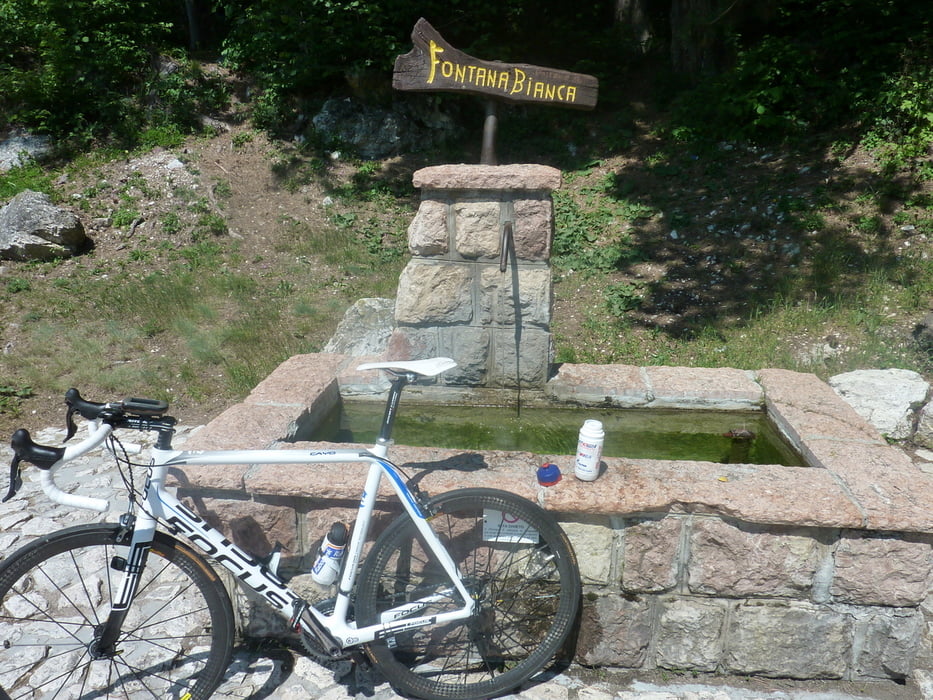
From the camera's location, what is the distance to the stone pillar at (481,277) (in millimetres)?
3604

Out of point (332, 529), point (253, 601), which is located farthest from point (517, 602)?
point (253, 601)

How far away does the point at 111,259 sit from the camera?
7992mm

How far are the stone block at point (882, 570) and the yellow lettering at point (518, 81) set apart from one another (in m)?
2.73

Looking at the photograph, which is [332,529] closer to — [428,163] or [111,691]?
[111,691]

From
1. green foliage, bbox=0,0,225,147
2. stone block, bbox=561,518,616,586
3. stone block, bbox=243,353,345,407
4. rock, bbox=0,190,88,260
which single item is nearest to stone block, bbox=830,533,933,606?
stone block, bbox=561,518,616,586

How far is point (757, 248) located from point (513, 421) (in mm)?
4684

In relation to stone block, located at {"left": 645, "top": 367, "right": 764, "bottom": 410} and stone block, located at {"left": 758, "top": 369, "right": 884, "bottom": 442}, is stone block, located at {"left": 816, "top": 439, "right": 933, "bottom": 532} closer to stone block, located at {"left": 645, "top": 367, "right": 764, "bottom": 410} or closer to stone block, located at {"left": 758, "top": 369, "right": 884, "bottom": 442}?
stone block, located at {"left": 758, "top": 369, "right": 884, "bottom": 442}

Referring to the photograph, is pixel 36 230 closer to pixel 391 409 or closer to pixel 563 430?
pixel 563 430

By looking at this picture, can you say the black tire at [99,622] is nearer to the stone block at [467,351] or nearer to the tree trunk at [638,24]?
the stone block at [467,351]

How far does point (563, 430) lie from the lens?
3.74m

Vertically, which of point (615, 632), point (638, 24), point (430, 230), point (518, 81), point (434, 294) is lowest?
point (615, 632)

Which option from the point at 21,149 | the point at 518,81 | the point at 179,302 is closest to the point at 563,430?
the point at 518,81

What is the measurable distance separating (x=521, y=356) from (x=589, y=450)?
1.37 metres

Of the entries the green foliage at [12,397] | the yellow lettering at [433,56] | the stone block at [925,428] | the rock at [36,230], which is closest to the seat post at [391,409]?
the yellow lettering at [433,56]
